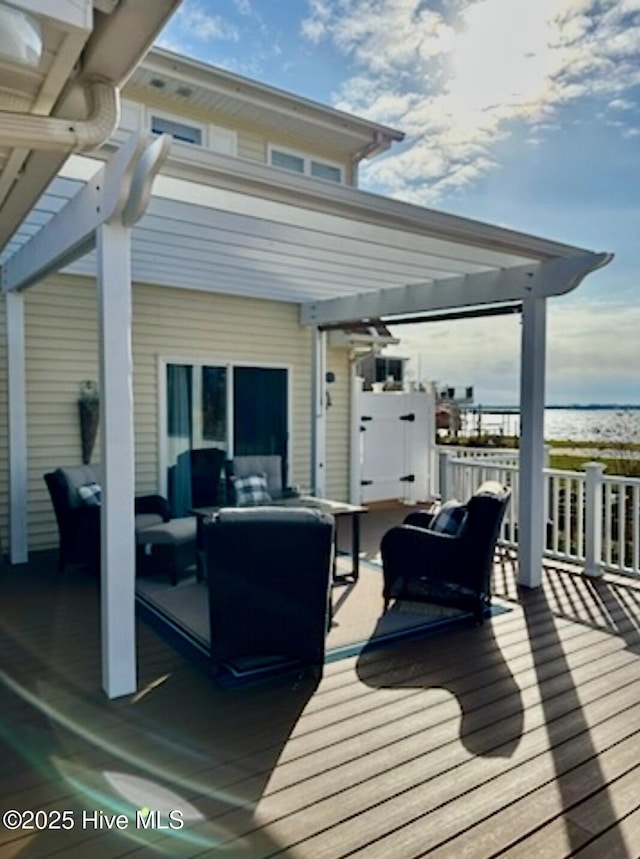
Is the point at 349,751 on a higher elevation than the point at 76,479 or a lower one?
lower

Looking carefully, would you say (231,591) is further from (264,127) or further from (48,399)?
(264,127)

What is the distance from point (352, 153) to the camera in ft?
29.5

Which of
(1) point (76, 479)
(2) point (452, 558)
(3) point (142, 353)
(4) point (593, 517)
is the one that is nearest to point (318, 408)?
(3) point (142, 353)

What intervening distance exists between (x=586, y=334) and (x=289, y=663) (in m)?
10.4

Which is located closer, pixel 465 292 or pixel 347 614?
pixel 347 614

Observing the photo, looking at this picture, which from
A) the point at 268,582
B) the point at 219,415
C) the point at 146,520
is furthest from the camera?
the point at 219,415

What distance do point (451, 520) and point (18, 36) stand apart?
3.91 meters

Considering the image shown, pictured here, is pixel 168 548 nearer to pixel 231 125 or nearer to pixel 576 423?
pixel 231 125

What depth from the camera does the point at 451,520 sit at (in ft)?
15.4

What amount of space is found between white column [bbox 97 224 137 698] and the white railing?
4.04 meters

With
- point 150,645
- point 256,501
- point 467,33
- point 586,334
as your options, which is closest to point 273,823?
point 150,645

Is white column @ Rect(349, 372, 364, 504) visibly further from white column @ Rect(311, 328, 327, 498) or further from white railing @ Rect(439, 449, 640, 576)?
white railing @ Rect(439, 449, 640, 576)

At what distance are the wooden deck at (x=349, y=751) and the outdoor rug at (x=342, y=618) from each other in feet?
0.43

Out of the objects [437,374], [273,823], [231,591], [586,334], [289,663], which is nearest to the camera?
[273,823]
